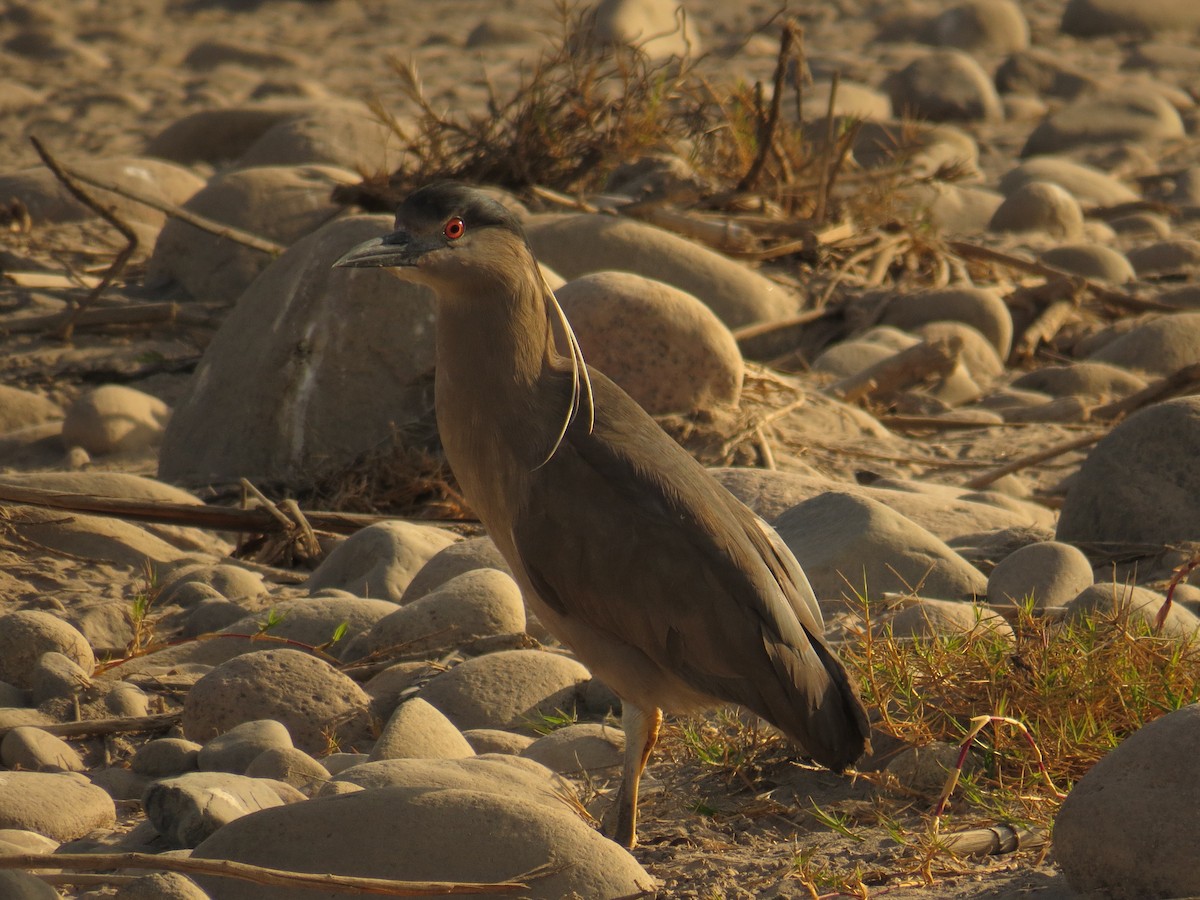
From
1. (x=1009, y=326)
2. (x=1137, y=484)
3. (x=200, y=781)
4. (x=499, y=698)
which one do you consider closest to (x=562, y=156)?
(x=1009, y=326)

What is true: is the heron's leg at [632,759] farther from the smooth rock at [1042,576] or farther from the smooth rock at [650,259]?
the smooth rock at [650,259]

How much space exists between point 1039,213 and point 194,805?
8.97 meters

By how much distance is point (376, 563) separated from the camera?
5.57 m

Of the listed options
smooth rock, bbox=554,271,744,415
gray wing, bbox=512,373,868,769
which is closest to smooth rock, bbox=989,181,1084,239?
smooth rock, bbox=554,271,744,415

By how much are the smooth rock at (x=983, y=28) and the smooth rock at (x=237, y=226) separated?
987cm

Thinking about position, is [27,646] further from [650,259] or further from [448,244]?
[650,259]

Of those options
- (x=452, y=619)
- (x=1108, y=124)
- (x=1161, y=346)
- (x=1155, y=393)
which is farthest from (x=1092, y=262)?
(x=452, y=619)

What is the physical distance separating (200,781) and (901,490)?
3880mm

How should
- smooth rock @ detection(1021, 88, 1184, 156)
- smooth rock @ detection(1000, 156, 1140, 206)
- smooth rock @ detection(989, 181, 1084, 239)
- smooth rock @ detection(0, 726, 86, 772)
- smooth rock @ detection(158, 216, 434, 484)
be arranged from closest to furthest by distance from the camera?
smooth rock @ detection(0, 726, 86, 772) → smooth rock @ detection(158, 216, 434, 484) → smooth rock @ detection(989, 181, 1084, 239) → smooth rock @ detection(1000, 156, 1140, 206) → smooth rock @ detection(1021, 88, 1184, 156)

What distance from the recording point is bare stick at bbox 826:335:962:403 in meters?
8.01

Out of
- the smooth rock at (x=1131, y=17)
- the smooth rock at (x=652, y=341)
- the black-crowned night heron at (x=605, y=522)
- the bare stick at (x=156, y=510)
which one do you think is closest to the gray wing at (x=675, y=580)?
the black-crowned night heron at (x=605, y=522)

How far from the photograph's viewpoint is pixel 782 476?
6.20m

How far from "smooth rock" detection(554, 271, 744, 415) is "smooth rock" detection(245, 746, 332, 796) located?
3049 millimetres

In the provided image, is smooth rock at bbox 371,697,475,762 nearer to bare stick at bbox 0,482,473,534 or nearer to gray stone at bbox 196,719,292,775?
gray stone at bbox 196,719,292,775
